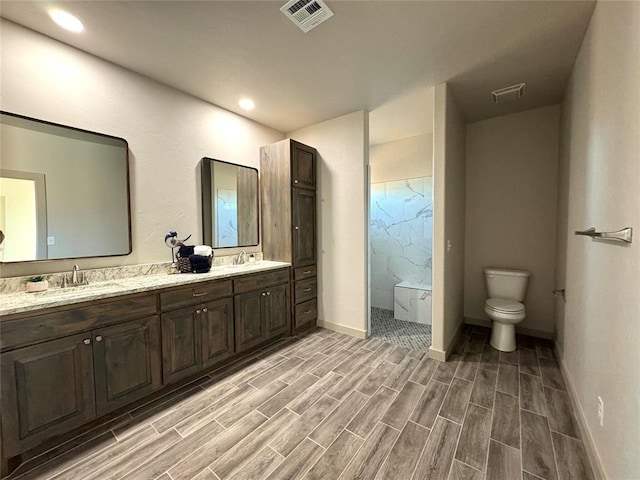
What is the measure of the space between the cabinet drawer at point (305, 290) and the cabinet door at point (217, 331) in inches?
35.0

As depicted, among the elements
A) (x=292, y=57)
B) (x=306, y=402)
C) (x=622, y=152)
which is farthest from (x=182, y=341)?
(x=622, y=152)

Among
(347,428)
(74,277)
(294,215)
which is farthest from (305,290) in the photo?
(74,277)

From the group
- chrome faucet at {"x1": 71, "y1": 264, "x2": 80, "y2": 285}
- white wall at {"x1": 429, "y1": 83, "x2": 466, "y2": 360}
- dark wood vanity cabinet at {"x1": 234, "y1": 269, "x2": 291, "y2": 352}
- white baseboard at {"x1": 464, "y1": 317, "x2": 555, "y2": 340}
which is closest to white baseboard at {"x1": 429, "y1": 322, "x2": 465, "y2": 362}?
white wall at {"x1": 429, "y1": 83, "x2": 466, "y2": 360}

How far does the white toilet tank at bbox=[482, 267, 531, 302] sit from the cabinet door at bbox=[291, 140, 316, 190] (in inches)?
93.4

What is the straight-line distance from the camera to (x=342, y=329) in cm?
313

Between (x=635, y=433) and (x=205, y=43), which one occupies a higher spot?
(x=205, y=43)

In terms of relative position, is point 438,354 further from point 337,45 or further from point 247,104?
point 247,104

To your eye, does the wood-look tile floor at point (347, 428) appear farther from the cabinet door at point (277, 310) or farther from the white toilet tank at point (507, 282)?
the white toilet tank at point (507, 282)

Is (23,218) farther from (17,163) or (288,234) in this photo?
(288,234)

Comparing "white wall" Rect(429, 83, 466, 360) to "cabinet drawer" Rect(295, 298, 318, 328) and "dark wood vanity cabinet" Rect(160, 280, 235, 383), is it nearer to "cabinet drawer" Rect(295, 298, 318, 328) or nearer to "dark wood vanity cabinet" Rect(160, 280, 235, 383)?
"cabinet drawer" Rect(295, 298, 318, 328)

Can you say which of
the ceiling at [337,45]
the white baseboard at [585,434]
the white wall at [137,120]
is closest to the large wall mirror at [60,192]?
the white wall at [137,120]

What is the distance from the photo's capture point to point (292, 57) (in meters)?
2.01

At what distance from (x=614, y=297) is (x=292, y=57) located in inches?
97.4

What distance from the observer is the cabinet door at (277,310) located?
2.70 m
